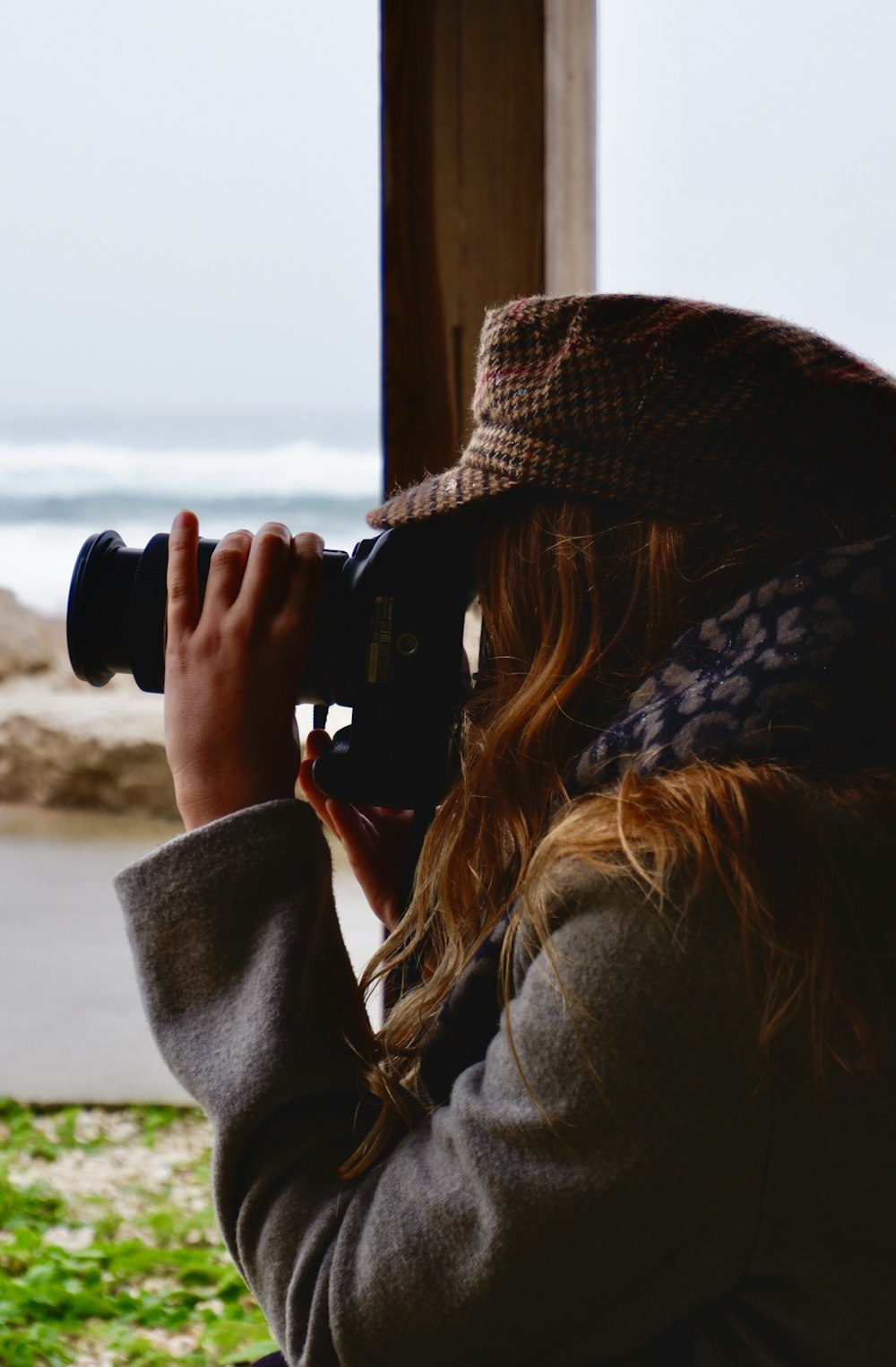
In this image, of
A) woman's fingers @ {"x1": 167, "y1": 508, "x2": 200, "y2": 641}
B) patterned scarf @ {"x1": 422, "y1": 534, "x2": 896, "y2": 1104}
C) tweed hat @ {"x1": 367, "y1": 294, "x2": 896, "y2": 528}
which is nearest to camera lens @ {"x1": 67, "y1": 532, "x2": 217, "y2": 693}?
woman's fingers @ {"x1": 167, "y1": 508, "x2": 200, "y2": 641}

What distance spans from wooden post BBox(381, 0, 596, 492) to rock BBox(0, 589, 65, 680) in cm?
357

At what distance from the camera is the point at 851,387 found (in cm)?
66

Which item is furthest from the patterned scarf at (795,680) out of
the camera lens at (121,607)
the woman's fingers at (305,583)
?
the camera lens at (121,607)

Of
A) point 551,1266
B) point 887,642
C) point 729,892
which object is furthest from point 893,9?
point 551,1266

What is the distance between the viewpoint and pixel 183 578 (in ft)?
2.64

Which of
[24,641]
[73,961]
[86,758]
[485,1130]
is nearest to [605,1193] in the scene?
[485,1130]

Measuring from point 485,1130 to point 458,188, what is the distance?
935 millimetres

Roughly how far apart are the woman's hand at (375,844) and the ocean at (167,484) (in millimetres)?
6851

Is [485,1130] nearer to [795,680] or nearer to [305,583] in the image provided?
[795,680]

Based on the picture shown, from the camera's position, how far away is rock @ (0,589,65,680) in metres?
4.38

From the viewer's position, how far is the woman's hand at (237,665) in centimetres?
77

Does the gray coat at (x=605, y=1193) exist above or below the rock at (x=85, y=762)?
above

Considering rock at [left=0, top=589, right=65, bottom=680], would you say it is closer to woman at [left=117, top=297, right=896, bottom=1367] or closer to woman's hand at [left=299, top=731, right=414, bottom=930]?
woman's hand at [left=299, top=731, right=414, bottom=930]

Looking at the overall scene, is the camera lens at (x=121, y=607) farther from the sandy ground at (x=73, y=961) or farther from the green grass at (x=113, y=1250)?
the sandy ground at (x=73, y=961)
